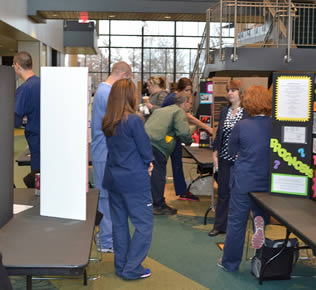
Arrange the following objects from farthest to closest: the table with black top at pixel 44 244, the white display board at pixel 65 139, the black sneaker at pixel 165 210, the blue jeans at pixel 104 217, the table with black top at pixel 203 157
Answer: the black sneaker at pixel 165 210 → the table with black top at pixel 203 157 → the blue jeans at pixel 104 217 → the white display board at pixel 65 139 → the table with black top at pixel 44 244

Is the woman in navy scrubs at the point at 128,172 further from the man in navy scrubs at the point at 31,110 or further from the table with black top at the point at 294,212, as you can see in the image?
the man in navy scrubs at the point at 31,110

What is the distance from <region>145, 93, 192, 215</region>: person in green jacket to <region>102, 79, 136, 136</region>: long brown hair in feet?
6.38

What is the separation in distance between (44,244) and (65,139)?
566 mm

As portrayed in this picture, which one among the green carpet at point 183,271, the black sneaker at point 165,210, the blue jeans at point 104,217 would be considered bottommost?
the green carpet at point 183,271

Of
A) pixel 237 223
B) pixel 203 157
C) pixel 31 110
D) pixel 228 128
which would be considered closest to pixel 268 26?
pixel 203 157

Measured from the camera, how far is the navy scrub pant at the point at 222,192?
4.65m

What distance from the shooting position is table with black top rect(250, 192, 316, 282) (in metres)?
2.55

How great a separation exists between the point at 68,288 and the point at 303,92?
80.4 inches

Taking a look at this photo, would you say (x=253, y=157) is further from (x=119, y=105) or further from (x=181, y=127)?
(x=181, y=127)

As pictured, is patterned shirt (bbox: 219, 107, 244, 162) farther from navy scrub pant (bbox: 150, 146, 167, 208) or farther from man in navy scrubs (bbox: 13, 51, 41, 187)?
man in navy scrubs (bbox: 13, 51, 41, 187)

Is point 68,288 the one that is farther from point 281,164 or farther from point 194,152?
point 194,152

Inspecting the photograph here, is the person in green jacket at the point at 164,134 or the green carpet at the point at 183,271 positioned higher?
the person in green jacket at the point at 164,134

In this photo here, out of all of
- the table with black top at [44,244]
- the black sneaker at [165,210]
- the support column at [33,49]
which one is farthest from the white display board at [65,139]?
the support column at [33,49]

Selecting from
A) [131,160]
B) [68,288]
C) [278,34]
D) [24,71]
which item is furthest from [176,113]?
[278,34]
